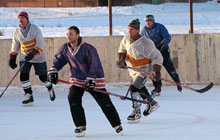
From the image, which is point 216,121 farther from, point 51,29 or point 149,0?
point 149,0

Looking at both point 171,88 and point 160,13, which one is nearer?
point 171,88

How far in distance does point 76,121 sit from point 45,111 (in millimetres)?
2474

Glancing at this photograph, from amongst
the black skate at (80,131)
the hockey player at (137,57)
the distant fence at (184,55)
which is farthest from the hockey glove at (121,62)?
the distant fence at (184,55)

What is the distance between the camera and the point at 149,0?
26078mm

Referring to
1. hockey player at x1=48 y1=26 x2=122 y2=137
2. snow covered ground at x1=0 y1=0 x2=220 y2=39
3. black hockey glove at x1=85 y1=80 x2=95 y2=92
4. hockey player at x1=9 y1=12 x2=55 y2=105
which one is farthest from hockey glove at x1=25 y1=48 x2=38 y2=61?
snow covered ground at x1=0 y1=0 x2=220 y2=39

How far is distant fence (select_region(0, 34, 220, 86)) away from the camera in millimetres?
12820

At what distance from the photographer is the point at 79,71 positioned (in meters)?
7.23

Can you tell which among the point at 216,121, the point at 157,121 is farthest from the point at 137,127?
the point at 216,121

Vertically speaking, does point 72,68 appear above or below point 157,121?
above

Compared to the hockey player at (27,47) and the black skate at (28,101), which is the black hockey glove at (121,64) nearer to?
the hockey player at (27,47)

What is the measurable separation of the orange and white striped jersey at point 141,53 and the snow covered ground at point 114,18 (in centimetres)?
1145

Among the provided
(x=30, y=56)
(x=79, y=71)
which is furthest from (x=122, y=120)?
(x=30, y=56)

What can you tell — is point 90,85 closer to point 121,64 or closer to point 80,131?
point 80,131

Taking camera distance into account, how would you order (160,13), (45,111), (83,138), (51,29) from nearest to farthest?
1. (83,138)
2. (45,111)
3. (51,29)
4. (160,13)
